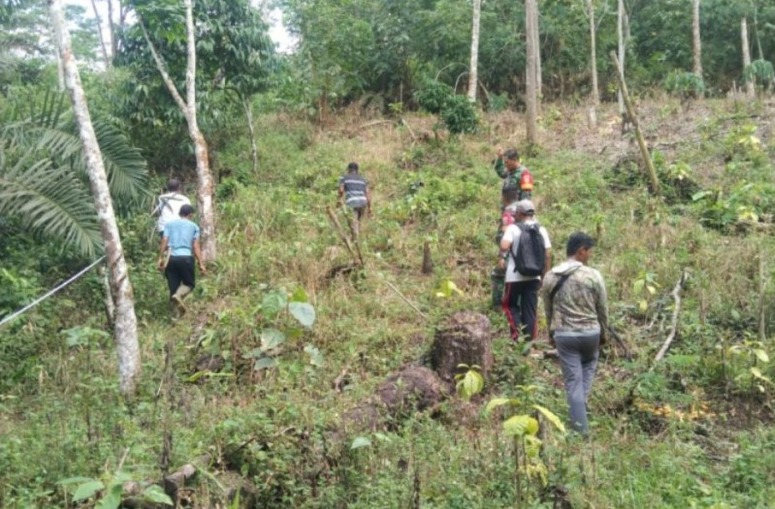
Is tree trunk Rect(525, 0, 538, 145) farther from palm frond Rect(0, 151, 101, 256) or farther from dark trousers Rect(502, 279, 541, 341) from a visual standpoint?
palm frond Rect(0, 151, 101, 256)

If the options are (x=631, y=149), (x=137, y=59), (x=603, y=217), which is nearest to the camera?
(x=603, y=217)

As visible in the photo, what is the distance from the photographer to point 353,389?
6164mm

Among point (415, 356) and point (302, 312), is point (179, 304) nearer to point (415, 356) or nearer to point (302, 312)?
point (302, 312)

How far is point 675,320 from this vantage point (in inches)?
283

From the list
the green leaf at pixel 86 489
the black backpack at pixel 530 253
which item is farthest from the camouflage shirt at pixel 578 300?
the green leaf at pixel 86 489

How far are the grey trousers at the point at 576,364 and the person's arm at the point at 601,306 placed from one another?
11cm

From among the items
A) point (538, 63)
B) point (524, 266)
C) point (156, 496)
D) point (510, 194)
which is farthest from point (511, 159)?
point (538, 63)

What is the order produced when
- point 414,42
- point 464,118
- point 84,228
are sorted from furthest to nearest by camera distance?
point 414,42, point 464,118, point 84,228

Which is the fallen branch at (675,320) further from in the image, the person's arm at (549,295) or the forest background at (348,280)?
the person's arm at (549,295)

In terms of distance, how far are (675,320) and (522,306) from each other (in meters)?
1.54

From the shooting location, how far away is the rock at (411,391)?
5.70m

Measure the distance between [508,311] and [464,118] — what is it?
29.5 ft

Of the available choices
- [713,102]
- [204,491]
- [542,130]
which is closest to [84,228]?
[204,491]

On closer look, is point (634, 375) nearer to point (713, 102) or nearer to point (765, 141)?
point (765, 141)
